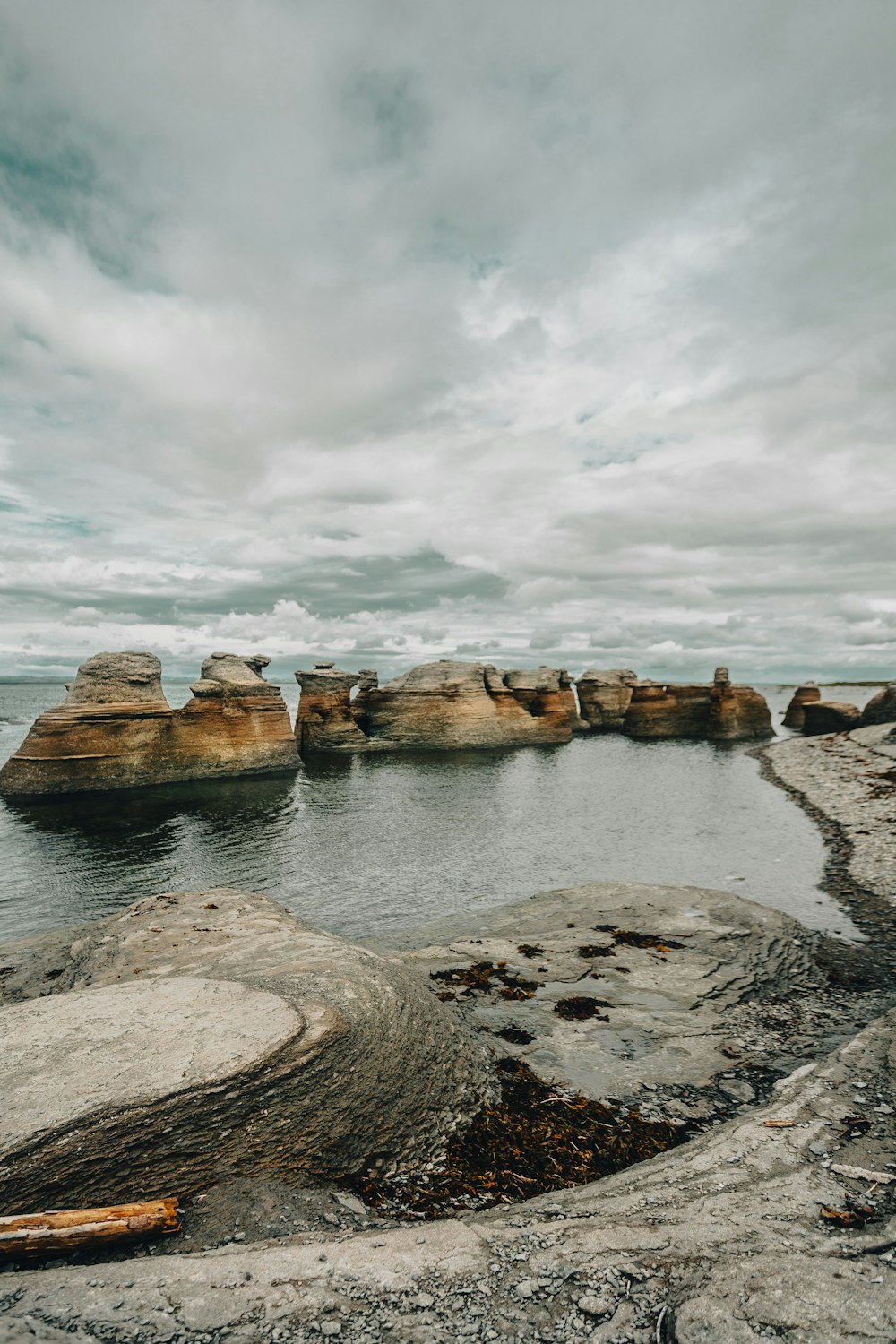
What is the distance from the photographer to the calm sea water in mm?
16109

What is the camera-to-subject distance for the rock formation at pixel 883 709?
5044cm

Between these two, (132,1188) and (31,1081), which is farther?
(31,1081)

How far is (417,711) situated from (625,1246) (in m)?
48.9

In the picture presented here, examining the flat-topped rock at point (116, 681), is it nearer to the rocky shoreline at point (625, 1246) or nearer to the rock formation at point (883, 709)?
the rocky shoreline at point (625, 1246)

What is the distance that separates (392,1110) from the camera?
18.1ft

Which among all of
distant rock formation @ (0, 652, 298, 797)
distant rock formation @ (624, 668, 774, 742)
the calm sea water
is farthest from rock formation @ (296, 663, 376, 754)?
distant rock formation @ (624, 668, 774, 742)

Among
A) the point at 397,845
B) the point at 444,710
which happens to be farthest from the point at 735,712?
the point at 397,845

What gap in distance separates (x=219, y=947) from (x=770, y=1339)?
23.3 ft

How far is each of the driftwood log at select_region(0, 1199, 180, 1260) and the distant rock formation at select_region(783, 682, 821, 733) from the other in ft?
250

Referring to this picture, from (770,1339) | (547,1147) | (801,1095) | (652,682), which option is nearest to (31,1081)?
(547,1147)

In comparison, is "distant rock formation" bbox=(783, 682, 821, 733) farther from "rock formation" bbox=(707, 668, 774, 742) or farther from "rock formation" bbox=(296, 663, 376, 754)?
"rock formation" bbox=(296, 663, 376, 754)

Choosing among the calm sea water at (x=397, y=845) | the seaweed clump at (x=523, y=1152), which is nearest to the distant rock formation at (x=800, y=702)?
the calm sea water at (x=397, y=845)

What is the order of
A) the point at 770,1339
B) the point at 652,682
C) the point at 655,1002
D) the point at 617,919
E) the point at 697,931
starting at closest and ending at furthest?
the point at 770,1339
the point at 655,1002
the point at 697,931
the point at 617,919
the point at 652,682

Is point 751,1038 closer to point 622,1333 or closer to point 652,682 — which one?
point 622,1333
